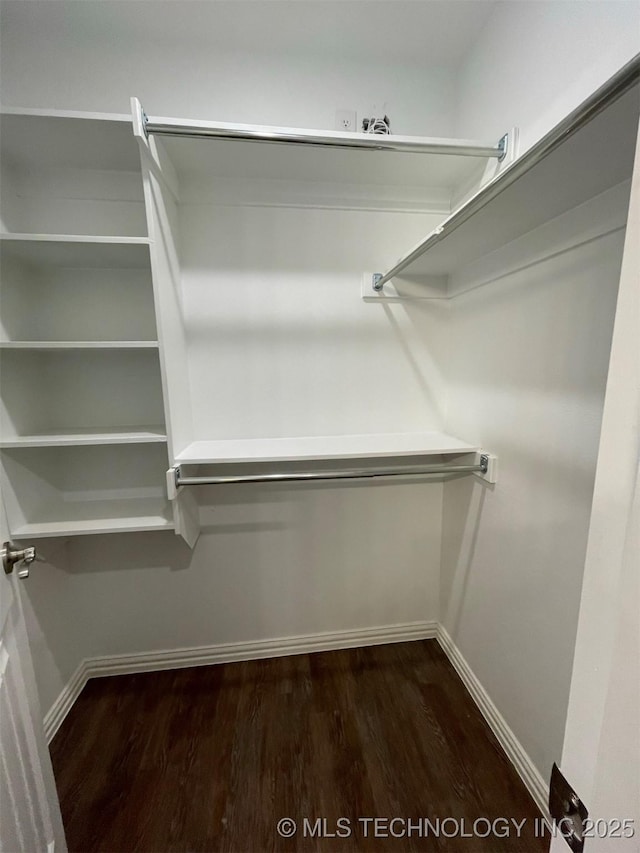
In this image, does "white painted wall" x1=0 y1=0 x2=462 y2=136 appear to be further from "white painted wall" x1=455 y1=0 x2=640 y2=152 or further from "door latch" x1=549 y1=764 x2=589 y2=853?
"door latch" x1=549 y1=764 x2=589 y2=853

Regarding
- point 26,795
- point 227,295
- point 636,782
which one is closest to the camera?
point 636,782

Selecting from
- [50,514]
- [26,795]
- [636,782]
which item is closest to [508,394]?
[636,782]

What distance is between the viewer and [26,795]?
82 cm

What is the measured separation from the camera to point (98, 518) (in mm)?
1429

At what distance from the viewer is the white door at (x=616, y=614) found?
349 mm

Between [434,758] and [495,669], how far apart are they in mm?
413

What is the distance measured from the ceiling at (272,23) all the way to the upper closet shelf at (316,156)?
470 mm

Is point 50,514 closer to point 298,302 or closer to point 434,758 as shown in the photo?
point 298,302

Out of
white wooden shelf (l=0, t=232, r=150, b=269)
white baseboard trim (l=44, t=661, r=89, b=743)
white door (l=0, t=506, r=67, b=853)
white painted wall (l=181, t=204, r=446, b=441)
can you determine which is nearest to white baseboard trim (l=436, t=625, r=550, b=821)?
white painted wall (l=181, t=204, r=446, b=441)

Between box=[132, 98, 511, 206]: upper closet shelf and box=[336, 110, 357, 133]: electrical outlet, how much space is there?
0.18 m

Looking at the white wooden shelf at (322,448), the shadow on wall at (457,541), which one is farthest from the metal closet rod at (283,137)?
the shadow on wall at (457,541)

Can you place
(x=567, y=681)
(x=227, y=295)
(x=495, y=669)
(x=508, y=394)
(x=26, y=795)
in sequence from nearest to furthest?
1. (x=26, y=795)
2. (x=567, y=681)
3. (x=508, y=394)
4. (x=495, y=669)
5. (x=227, y=295)

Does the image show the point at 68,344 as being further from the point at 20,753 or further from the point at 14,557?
the point at 20,753

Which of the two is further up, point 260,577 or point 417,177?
point 417,177
